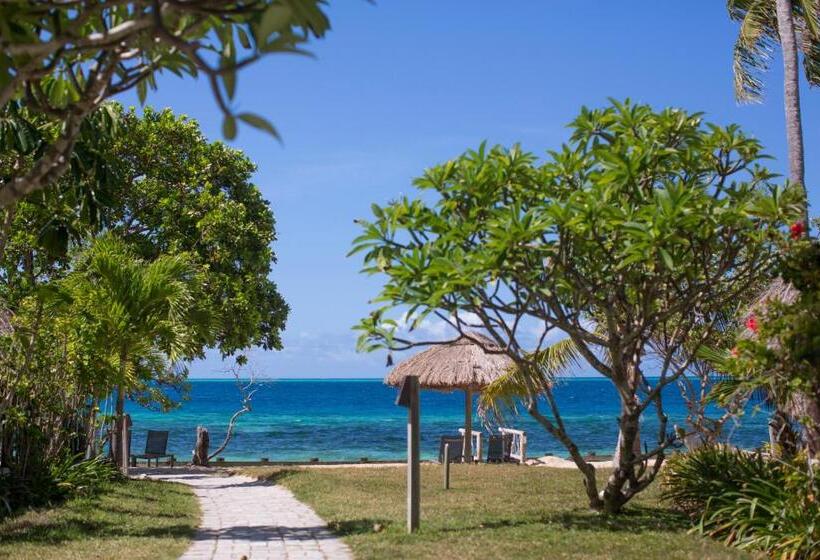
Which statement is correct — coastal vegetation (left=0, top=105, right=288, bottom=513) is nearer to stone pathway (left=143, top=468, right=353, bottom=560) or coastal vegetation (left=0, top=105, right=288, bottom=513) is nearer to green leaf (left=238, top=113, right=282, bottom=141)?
stone pathway (left=143, top=468, right=353, bottom=560)

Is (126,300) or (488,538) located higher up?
(126,300)

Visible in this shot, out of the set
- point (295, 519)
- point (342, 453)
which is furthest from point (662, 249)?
point (342, 453)

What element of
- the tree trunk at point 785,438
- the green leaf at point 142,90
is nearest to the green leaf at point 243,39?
the green leaf at point 142,90

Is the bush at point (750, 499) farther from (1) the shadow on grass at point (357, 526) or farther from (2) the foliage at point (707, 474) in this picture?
(1) the shadow on grass at point (357, 526)

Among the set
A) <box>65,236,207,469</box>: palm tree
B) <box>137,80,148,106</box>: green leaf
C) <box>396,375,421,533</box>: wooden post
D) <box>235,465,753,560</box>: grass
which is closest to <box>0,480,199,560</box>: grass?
<box>235,465,753,560</box>: grass

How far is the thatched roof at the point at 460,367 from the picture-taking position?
2106 centimetres

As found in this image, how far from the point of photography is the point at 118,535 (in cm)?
940

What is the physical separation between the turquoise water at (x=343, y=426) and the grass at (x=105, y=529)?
635 inches

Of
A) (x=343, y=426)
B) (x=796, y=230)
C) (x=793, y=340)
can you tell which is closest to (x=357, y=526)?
(x=793, y=340)

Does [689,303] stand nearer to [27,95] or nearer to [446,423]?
[27,95]

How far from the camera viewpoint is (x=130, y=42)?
160 inches

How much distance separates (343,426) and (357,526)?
5320 centimetres

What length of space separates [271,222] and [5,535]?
11594 millimetres

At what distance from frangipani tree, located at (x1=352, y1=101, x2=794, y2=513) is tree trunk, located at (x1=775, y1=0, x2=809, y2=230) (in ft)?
11.5
